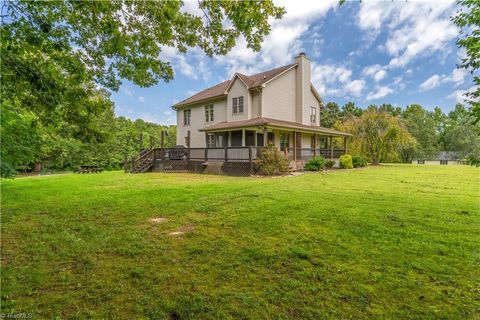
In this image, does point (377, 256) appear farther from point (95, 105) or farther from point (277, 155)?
point (277, 155)

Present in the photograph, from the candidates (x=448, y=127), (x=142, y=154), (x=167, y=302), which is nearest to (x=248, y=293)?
(x=167, y=302)

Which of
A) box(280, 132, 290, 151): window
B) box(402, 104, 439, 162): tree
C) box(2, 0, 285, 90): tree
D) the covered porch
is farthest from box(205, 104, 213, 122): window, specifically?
box(402, 104, 439, 162): tree

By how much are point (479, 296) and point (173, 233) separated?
14.0 ft

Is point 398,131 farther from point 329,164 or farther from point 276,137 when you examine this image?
point 276,137

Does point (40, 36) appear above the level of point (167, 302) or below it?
above

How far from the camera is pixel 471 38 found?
11.7ft

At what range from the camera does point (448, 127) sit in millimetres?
58438

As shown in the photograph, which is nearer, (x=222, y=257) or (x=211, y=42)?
(x=222, y=257)

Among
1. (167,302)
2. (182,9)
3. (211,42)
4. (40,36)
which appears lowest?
(167,302)

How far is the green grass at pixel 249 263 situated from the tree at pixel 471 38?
2078mm

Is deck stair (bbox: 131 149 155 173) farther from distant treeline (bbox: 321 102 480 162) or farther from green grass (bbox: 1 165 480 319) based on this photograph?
distant treeline (bbox: 321 102 480 162)

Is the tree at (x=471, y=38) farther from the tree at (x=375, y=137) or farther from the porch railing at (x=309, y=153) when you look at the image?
the tree at (x=375, y=137)

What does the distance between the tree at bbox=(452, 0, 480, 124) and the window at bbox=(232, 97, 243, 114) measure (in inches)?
674

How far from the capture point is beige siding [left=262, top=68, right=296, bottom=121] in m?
20.2
